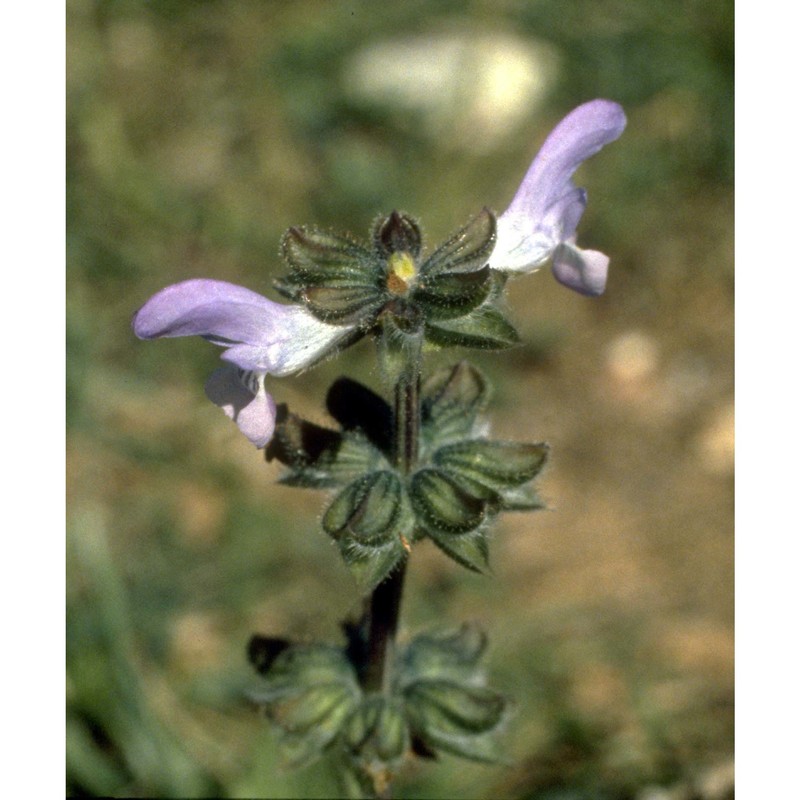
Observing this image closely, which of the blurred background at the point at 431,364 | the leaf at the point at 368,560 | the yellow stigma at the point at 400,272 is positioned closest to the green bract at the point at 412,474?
Answer: the leaf at the point at 368,560

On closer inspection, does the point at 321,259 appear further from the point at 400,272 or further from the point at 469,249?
the point at 469,249

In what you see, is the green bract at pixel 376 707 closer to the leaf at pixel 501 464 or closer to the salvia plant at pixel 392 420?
the salvia plant at pixel 392 420

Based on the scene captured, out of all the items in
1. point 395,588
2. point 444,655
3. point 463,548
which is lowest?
point 444,655

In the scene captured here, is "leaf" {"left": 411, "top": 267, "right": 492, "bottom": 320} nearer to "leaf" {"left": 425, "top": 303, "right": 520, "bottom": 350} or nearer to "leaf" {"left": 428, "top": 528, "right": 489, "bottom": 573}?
"leaf" {"left": 425, "top": 303, "right": 520, "bottom": 350}

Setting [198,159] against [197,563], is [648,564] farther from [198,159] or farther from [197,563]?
[198,159]

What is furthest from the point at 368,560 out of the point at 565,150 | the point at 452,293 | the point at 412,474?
the point at 565,150

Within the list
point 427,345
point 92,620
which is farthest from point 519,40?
point 427,345
